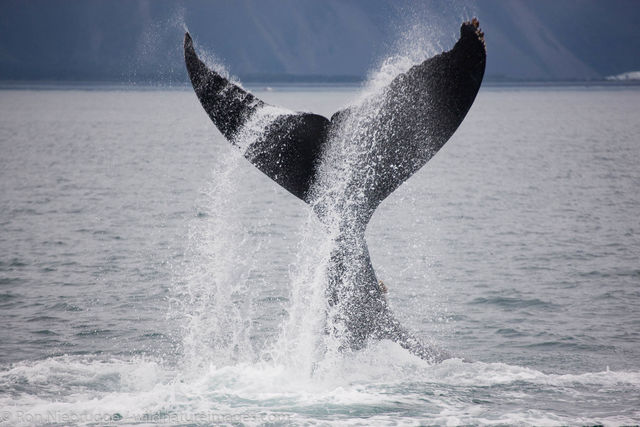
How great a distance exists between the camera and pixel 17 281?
1398cm

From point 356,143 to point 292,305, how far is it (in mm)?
4711

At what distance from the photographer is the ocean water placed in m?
8.34

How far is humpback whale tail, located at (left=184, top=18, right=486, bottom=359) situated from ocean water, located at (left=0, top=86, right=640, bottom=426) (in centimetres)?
61

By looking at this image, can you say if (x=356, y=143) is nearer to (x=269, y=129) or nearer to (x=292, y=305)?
(x=269, y=129)

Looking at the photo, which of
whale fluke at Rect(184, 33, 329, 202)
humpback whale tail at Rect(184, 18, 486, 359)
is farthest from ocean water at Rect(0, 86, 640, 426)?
whale fluke at Rect(184, 33, 329, 202)

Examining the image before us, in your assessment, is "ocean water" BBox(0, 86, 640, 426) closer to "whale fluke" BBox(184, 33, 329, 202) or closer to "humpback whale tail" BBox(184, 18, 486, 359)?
"humpback whale tail" BBox(184, 18, 486, 359)

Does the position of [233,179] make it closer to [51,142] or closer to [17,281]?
[17,281]

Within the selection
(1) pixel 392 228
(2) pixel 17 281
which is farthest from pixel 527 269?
(2) pixel 17 281

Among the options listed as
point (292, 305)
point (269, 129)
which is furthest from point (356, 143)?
point (292, 305)

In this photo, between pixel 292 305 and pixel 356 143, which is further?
pixel 292 305

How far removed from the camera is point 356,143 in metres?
7.66

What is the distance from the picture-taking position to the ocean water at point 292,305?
27.4ft

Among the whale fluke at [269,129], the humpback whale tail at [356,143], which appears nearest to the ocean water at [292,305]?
the humpback whale tail at [356,143]

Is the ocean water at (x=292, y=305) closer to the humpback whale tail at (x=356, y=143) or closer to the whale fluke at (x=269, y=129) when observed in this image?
the humpback whale tail at (x=356, y=143)
